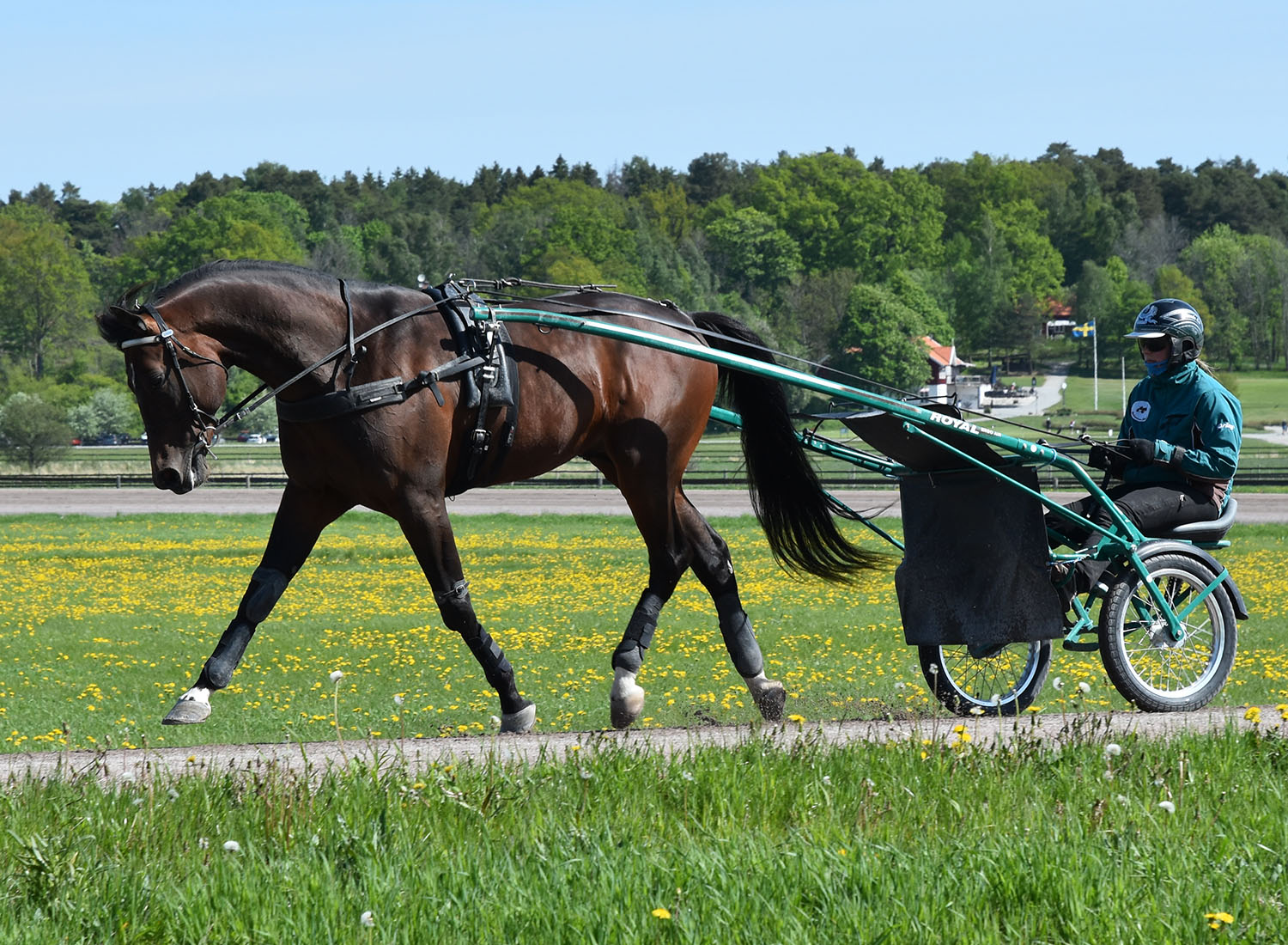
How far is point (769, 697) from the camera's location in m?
7.60

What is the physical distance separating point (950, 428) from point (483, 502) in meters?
30.0

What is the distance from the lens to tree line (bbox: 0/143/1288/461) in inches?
3639

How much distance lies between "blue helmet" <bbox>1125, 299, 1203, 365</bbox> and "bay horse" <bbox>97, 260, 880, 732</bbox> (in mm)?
2013

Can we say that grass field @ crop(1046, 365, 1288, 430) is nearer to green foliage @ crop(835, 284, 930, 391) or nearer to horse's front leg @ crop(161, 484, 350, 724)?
green foliage @ crop(835, 284, 930, 391)

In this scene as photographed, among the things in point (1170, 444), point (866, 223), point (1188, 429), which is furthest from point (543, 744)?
point (866, 223)

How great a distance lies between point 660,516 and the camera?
7.41 m

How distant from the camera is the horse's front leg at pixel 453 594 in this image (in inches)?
258

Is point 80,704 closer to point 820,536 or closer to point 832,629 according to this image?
point 820,536

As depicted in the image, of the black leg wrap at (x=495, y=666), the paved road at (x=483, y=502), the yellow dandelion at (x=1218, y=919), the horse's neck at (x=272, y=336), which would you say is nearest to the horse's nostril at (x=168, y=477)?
the horse's neck at (x=272, y=336)

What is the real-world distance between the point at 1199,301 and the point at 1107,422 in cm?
5322

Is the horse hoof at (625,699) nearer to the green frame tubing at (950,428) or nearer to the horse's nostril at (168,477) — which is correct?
the green frame tubing at (950,428)

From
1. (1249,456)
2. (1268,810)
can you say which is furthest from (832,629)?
(1249,456)

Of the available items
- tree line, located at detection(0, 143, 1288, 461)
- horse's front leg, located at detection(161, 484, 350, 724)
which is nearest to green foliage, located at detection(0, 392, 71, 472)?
tree line, located at detection(0, 143, 1288, 461)

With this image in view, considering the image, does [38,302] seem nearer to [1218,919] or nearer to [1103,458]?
[1103,458]
